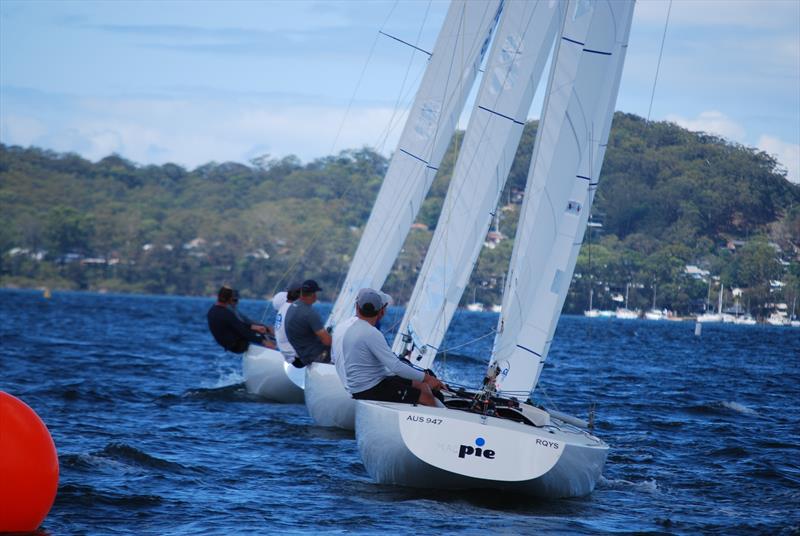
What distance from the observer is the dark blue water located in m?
9.00

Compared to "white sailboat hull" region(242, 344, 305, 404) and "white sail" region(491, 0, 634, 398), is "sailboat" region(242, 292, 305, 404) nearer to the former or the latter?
"white sailboat hull" region(242, 344, 305, 404)

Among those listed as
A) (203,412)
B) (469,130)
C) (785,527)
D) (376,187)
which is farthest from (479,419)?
(376,187)

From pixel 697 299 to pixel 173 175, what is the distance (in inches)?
4611

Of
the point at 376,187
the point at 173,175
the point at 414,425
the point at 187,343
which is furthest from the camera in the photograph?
the point at 173,175

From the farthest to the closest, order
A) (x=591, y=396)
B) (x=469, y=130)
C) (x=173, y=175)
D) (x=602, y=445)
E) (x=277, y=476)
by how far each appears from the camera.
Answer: (x=173, y=175)
(x=591, y=396)
(x=469, y=130)
(x=277, y=476)
(x=602, y=445)

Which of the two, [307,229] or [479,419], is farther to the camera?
[307,229]

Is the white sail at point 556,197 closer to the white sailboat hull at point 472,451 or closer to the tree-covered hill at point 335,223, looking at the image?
the white sailboat hull at point 472,451

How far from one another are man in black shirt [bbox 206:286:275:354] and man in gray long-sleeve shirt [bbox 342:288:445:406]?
5.76 metres

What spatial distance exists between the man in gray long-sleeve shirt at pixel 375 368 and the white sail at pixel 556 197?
37.3 inches

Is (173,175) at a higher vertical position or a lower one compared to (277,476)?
higher

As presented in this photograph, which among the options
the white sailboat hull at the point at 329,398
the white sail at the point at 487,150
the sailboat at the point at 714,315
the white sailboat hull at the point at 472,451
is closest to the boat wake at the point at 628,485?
the white sailboat hull at the point at 472,451

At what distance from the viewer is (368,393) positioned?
33.1 feet

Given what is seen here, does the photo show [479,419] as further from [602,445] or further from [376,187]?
[376,187]

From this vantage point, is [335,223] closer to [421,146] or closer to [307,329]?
[421,146]
